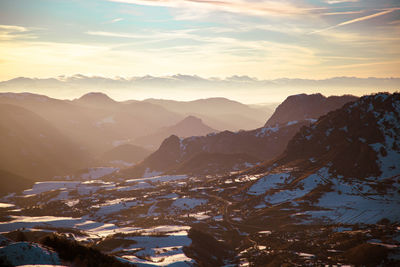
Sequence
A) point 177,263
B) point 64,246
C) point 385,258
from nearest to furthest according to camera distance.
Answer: point 64,246
point 385,258
point 177,263

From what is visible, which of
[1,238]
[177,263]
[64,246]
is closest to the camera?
[64,246]

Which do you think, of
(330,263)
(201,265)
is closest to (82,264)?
(201,265)

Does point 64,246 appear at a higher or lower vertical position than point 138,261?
higher

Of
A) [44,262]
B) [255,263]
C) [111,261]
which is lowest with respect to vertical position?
[255,263]

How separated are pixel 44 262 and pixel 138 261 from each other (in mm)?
71758

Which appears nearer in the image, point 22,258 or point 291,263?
point 22,258

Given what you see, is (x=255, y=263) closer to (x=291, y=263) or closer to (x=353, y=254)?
(x=291, y=263)

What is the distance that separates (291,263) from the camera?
18650cm

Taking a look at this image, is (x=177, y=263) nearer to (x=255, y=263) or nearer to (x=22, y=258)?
(x=255, y=263)

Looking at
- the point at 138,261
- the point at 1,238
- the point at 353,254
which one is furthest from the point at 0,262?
the point at 353,254

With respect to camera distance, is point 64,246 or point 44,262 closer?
point 44,262

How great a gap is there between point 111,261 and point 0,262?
41900mm

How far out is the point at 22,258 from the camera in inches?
4675

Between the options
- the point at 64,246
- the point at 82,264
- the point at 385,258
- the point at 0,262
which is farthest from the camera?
the point at 385,258
